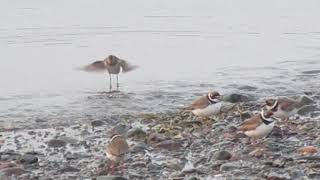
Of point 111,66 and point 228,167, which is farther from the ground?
point 111,66

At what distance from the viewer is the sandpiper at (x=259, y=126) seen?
1170cm

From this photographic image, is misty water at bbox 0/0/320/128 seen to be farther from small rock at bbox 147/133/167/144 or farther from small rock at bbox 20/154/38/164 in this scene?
small rock at bbox 20/154/38/164

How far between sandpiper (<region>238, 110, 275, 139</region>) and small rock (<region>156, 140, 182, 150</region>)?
928 mm

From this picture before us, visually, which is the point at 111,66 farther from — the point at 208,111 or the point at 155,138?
the point at 155,138

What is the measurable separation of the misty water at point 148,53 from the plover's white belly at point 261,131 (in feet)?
11.4

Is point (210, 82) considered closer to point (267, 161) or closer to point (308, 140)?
point (308, 140)

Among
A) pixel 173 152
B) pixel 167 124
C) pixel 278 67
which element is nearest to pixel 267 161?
pixel 173 152

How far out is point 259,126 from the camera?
1177 centimetres

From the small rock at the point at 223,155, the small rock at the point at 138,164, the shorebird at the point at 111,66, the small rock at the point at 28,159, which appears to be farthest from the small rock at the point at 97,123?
the shorebird at the point at 111,66

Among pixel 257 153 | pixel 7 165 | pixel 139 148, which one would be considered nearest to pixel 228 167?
pixel 257 153

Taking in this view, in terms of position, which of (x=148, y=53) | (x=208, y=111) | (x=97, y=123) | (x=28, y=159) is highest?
(x=148, y=53)

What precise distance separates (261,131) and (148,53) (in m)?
10.3

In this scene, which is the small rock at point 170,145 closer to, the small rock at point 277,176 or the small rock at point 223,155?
the small rock at point 223,155

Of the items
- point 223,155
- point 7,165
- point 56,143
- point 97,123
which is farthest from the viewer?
point 97,123
